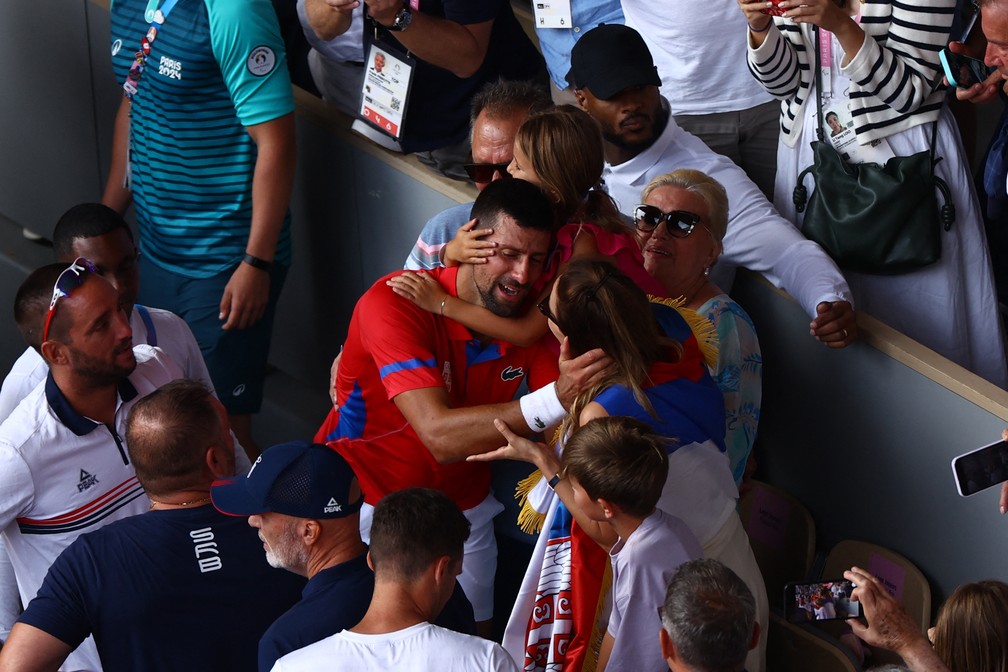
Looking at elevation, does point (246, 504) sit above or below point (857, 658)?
above

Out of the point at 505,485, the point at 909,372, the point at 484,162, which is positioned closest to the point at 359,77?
the point at 484,162

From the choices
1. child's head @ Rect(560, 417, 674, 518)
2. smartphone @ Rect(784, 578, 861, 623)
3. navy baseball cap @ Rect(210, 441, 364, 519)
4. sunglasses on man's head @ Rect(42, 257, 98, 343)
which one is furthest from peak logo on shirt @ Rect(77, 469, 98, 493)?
smartphone @ Rect(784, 578, 861, 623)

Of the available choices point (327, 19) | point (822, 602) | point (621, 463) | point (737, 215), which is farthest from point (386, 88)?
point (822, 602)

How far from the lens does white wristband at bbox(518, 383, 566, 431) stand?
2.87 m

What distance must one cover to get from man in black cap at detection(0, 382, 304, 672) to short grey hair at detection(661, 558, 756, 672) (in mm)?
908

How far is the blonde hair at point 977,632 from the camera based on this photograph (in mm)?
2504

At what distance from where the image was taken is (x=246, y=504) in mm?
2625

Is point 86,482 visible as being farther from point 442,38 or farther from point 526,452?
point 442,38

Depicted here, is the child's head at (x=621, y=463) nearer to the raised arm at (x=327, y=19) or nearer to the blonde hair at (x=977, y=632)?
the blonde hair at (x=977, y=632)

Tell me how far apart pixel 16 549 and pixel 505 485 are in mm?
1244

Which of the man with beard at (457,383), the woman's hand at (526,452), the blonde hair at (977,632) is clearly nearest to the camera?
the blonde hair at (977,632)

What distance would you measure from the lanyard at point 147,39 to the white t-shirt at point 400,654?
8.30 feet

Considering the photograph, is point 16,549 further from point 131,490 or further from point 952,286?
point 952,286

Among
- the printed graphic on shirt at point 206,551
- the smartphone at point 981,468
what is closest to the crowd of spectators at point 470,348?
the printed graphic on shirt at point 206,551
